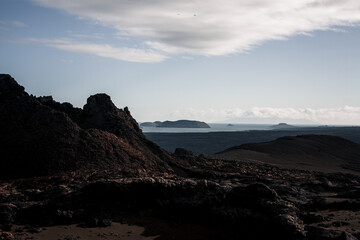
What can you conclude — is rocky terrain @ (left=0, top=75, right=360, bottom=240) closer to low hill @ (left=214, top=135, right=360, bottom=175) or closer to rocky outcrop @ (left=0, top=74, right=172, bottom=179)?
rocky outcrop @ (left=0, top=74, right=172, bottom=179)

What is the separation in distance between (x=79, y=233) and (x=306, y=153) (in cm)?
4668

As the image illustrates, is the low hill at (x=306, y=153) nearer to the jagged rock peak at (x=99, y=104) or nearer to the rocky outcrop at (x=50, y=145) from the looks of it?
the jagged rock peak at (x=99, y=104)

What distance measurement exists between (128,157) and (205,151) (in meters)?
46.8

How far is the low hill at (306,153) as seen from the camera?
43.9 metres

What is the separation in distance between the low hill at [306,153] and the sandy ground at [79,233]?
31677 millimetres

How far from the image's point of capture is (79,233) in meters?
11.3

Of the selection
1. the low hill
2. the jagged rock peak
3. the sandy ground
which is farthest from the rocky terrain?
the low hill

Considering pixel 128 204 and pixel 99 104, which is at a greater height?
pixel 99 104

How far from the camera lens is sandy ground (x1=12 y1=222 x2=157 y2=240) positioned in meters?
10.9

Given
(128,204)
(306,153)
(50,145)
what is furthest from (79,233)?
(306,153)

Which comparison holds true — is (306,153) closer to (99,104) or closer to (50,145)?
(99,104)

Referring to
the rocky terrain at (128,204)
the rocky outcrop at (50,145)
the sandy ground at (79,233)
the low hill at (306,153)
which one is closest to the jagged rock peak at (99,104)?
the rocky outcrop at (50,145)

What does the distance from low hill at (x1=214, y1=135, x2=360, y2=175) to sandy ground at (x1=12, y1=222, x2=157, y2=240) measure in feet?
104

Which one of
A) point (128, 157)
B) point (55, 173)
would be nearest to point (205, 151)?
point (128, 157)
